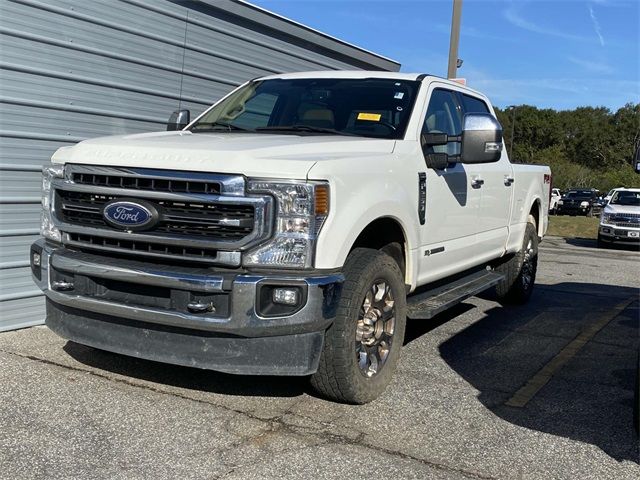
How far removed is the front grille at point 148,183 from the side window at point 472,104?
3259 millimetres

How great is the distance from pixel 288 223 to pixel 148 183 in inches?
33.5

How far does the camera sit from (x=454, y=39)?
1231cm

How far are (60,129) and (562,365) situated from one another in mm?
4560

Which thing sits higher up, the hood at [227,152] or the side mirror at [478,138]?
the side mirror at [478,138]

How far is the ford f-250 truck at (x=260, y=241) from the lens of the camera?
3.59 m

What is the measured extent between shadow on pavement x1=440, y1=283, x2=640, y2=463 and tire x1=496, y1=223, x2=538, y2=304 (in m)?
0.16

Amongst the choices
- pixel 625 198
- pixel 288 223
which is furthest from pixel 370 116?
pixel 625 198

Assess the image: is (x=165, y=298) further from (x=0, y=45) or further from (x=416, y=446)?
(x=0, y=45)

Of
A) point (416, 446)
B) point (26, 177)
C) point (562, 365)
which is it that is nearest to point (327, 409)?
point (416, 446)

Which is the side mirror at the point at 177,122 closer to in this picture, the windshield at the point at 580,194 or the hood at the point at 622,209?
the hood at the point at 622,209

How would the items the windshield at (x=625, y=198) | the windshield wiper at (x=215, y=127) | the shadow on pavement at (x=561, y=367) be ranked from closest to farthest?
1. the shadow on pavement at (x=561, y=367)
2. the windshield wiper at (x=215, y=127)
3. the windshield at (x=625, y=198)

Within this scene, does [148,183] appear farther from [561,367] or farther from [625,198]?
[625,198]

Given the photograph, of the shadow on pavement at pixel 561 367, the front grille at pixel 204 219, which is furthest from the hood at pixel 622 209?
the front grille at pixel 204 219

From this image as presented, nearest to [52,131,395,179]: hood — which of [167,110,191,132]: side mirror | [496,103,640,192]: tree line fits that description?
[167,110,191,132]: side mirror
